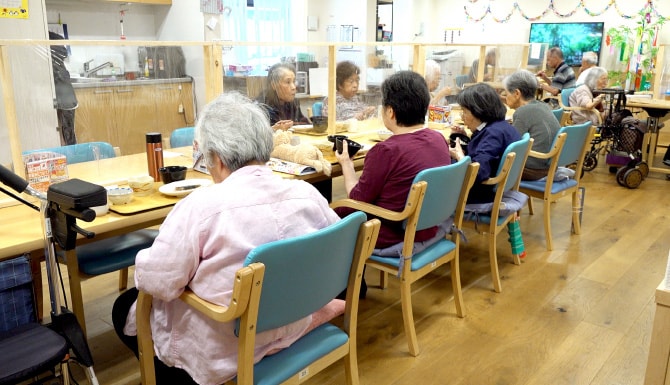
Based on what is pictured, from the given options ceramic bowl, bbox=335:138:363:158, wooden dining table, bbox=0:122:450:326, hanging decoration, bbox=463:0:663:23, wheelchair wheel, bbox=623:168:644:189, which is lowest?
wheelchair wheel, bbox=623:168:644:189

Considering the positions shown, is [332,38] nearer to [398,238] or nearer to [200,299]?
[398,238]

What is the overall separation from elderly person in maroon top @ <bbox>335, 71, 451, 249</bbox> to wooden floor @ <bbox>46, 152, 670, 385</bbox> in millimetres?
474

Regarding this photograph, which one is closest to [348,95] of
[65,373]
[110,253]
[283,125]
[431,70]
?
[283,125]

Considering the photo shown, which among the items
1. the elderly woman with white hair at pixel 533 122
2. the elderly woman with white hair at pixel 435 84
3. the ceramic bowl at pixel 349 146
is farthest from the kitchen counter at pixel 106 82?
the elderly woman with white hair at pixel 533 122

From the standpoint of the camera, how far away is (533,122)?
133 inches

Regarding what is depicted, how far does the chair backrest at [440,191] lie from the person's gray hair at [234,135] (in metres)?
0.69

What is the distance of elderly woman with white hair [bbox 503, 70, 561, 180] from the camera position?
3.37 metres

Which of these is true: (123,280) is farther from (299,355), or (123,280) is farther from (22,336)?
(299,355)

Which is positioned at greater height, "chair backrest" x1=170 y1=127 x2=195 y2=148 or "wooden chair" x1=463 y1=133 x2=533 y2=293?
"chair backrest" x1=170 y1=127 x2=195 y2=148

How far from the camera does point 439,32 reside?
9.32m

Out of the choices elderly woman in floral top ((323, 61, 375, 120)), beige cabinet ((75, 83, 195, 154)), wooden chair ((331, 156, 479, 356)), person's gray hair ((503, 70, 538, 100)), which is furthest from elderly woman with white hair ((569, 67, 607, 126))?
beige cabinet ((75, 83, 195, 154))

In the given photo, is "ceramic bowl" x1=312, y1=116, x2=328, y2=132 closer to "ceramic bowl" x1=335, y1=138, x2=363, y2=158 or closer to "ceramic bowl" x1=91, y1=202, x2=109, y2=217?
"ceramic bowl" x1=335, y1=138, x2=363, y2=158

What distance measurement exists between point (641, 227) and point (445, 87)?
1.70 metres

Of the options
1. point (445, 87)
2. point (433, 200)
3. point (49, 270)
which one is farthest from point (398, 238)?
point (445, 87)
